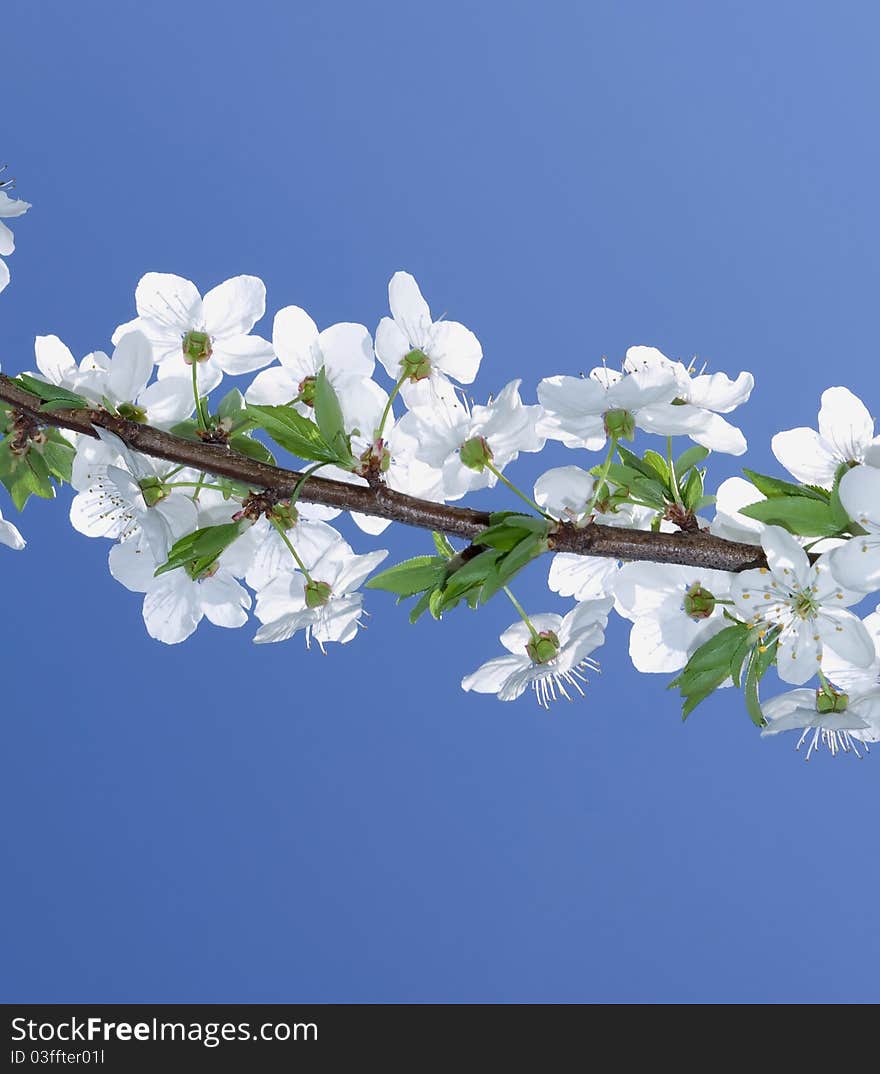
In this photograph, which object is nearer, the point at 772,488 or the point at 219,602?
the point at 772,488

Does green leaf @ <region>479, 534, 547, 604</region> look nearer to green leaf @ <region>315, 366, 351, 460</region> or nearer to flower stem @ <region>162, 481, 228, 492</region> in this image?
green leaf @ <region>315, 366, 351, 460</region>

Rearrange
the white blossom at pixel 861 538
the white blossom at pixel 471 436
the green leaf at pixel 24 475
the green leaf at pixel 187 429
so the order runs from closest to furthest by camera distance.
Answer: the white blossom at pixel 861 538, the white blossom at pixel 471 436, the green leaf at pixel 187 429, the green leaf at pixel 24 475

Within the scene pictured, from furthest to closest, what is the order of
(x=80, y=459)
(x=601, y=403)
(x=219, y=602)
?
(x=219, y=602) < (x=80, y=459) < (x=601, y=403)

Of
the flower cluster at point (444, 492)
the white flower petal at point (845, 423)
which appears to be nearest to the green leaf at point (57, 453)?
the flower cluster at point (444, 492)

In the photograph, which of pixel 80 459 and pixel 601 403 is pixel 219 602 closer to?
pixel 80 459

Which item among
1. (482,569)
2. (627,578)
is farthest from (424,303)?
(627,578)

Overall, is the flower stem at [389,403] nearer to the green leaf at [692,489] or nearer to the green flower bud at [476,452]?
the green flower bud at [476,452]
